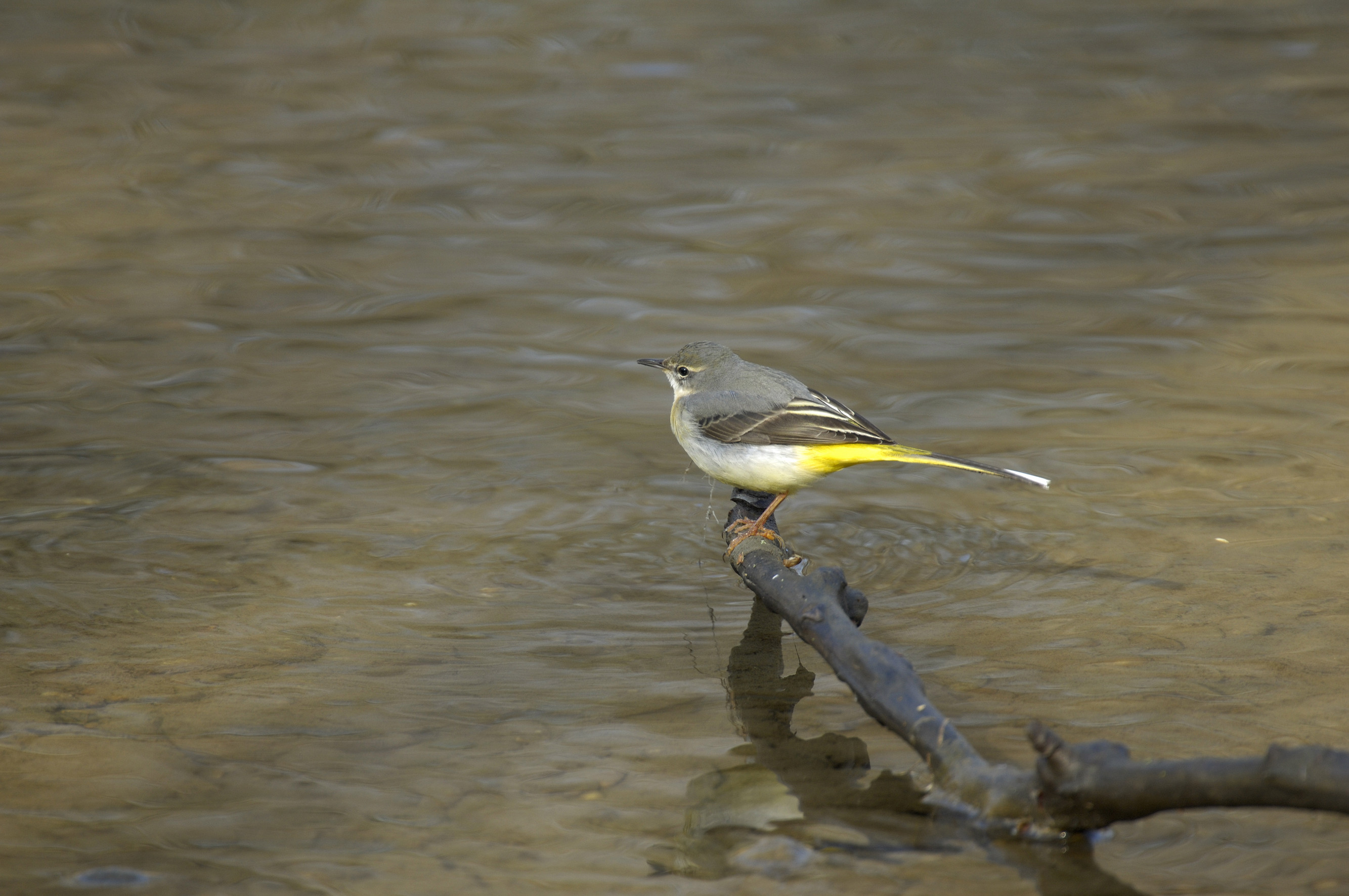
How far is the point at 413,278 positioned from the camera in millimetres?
10766

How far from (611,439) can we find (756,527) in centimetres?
250

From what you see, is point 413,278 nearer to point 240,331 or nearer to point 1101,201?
point 240,331

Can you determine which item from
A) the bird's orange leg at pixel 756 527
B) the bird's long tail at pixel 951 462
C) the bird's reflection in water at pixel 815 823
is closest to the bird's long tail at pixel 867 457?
the bird's long tail at pixel 951 462

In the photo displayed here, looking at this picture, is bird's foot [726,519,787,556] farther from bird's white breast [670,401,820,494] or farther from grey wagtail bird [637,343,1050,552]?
bird's white breast [670,401,820,494]

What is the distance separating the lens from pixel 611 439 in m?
7.95

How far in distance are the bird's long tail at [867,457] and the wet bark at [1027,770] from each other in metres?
0.58

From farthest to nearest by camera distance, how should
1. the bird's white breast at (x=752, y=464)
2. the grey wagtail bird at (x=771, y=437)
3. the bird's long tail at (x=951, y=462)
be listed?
the bird's white breast at (x=752, y=464) → the grey wagtail bird at (x=771, y=437) → the bird's long tail at (x=951, y=462)

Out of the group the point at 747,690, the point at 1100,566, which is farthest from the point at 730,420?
the point at 1100,566

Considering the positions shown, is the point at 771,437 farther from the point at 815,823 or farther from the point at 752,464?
the point at 815,823

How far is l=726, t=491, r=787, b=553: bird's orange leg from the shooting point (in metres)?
5.50

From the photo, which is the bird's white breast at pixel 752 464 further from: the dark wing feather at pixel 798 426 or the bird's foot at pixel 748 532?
the bird's foot at pixel 748 532

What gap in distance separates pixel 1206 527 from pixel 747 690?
8.69ft

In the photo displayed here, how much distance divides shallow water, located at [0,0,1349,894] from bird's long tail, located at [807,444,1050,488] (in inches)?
28.1

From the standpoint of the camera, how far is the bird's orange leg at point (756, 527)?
5504 millimetres
